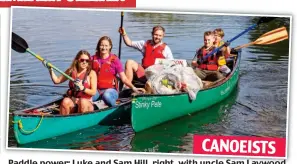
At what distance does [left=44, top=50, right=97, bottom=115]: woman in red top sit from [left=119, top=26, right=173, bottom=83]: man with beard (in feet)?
1.83

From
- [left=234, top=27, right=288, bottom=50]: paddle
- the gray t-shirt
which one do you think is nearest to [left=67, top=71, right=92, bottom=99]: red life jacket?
the gray t-shirt

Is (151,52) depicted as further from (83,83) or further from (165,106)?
(83,83)

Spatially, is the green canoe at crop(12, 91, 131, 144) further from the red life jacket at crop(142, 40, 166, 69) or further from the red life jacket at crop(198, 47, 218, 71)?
the red life jacket at crop(198, 47, 218, 71)

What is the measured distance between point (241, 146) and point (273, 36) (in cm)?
125

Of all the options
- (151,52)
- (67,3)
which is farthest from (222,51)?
(67,3)

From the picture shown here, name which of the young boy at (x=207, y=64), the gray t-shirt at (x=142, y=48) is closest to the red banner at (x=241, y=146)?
the gray t-shirt at (x=142, y=48)

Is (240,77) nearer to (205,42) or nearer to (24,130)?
(205,42)

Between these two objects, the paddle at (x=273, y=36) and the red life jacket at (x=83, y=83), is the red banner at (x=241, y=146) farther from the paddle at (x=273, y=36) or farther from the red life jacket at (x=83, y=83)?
the red life jacket at (x=83, y=83)

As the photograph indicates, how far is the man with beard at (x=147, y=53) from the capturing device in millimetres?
6613

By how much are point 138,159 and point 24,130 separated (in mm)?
1012

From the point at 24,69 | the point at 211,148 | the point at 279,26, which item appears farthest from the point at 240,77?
the point at 24,69

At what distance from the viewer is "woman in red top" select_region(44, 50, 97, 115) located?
6.09 meters

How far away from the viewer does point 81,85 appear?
6.08 meters

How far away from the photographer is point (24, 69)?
23.8ft
